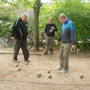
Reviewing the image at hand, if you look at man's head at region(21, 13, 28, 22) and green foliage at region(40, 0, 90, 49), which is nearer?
man's head at region(21, 13, 28, 22)

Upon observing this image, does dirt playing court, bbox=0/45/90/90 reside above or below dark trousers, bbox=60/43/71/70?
below

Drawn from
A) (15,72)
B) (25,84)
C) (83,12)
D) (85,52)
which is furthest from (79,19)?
(25,84)

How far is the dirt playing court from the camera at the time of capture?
18.7 ft

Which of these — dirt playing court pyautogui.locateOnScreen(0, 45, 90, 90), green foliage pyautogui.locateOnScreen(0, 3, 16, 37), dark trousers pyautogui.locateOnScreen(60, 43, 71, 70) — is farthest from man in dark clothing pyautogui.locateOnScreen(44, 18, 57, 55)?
green foliage pyautogui.locateOnScreen(0, 3, 16, 37)

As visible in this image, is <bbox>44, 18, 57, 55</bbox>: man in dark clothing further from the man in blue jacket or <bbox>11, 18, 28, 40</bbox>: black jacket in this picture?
the man in blue jacket

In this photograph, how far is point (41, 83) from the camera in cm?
596

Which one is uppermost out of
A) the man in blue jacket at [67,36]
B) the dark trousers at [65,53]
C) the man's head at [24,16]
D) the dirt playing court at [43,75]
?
the man's head at [24,16]

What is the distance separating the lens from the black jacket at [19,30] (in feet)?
26.7

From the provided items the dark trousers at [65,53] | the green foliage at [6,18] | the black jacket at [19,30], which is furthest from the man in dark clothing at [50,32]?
the green foliage at [6,18]

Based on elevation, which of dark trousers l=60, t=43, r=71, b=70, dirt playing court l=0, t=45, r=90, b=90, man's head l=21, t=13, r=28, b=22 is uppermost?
man's head l=21, t=13, r=28, b=22

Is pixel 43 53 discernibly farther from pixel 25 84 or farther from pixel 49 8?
pixel 25 84

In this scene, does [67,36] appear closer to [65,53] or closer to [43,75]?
[65,53]

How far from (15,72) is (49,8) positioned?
20.6 feet

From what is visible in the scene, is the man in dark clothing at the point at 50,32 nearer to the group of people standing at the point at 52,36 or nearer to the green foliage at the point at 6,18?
the group of people standing at the point at 52,36
